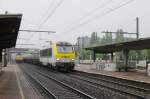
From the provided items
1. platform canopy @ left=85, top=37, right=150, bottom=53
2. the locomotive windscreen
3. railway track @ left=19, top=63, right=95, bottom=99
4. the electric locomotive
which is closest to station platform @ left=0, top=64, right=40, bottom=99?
railway track @ left=19, top=63, right=95, bottom=99

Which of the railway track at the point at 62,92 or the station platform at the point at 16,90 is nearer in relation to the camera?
the station platform at the point at 16,90

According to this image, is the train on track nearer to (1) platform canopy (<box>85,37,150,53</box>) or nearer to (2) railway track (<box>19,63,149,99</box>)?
(1) platform canopy (<box>85,37,150,53</box>)

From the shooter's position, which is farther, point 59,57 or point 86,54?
point 86,54

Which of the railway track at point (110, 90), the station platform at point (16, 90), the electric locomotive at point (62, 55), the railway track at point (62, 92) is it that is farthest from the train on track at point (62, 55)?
the railway track at point (62, 92)

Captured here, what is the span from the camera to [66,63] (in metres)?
38.3

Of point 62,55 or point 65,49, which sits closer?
point 62,55

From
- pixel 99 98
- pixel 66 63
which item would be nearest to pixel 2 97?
pixel 99 98

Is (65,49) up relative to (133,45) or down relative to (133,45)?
down

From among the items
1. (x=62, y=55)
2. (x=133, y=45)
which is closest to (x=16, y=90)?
(x=133, y=45)

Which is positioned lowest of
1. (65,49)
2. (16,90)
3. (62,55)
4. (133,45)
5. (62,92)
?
(62,92)

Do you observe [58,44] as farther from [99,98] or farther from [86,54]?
[86,54]

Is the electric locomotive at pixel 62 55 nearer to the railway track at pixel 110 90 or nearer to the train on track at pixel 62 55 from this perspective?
the train on track at pixel 62 55

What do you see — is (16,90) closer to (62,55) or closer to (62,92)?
(62,92)

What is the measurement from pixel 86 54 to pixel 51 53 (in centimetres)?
7469
